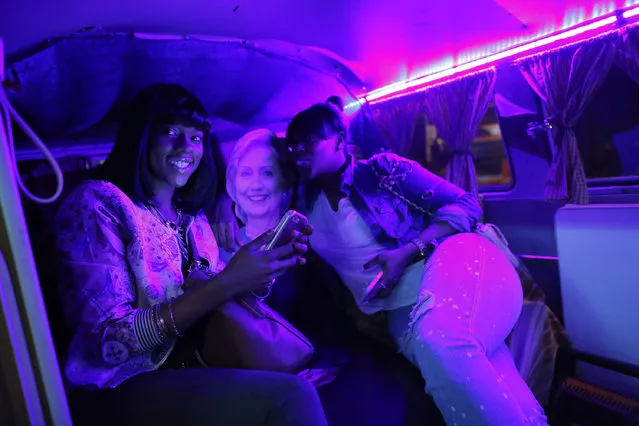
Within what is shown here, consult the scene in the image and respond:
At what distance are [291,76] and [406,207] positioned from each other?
1.18 m

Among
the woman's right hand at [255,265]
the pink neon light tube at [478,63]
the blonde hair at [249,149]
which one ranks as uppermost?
the pink neon light tube at [478,63]

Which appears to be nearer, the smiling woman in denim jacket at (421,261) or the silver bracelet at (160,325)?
the silver bracelet at (160,325)

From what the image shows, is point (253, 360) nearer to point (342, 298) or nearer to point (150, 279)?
point (150, 279)

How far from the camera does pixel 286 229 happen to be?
1489 mm

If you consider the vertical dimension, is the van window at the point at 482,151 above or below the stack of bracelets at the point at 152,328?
above

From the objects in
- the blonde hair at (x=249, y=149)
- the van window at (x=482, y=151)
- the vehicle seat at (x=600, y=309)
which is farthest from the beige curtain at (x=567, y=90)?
the blonde hair at (x=249, y=149)

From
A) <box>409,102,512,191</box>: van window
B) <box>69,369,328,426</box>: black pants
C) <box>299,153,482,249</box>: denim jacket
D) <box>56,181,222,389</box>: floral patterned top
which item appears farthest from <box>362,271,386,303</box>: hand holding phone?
<box>409,102,512,191</box>: van window

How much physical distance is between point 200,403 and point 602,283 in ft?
6.43

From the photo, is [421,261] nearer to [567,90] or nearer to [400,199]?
[400,199]

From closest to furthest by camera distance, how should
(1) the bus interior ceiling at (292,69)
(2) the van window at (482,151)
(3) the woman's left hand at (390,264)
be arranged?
(1) the bus interior ceiling at (292,69) → (3) the woman's left hand at (390,264) → (2) the van window at (482,151)

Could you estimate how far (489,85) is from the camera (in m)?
3.49

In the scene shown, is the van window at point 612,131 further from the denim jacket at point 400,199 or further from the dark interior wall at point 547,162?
the denim jacket at point 400,199

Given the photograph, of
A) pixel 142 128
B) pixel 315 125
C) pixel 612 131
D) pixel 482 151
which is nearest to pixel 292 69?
pixel 315 125

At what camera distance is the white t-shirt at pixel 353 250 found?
2162 millimetres
